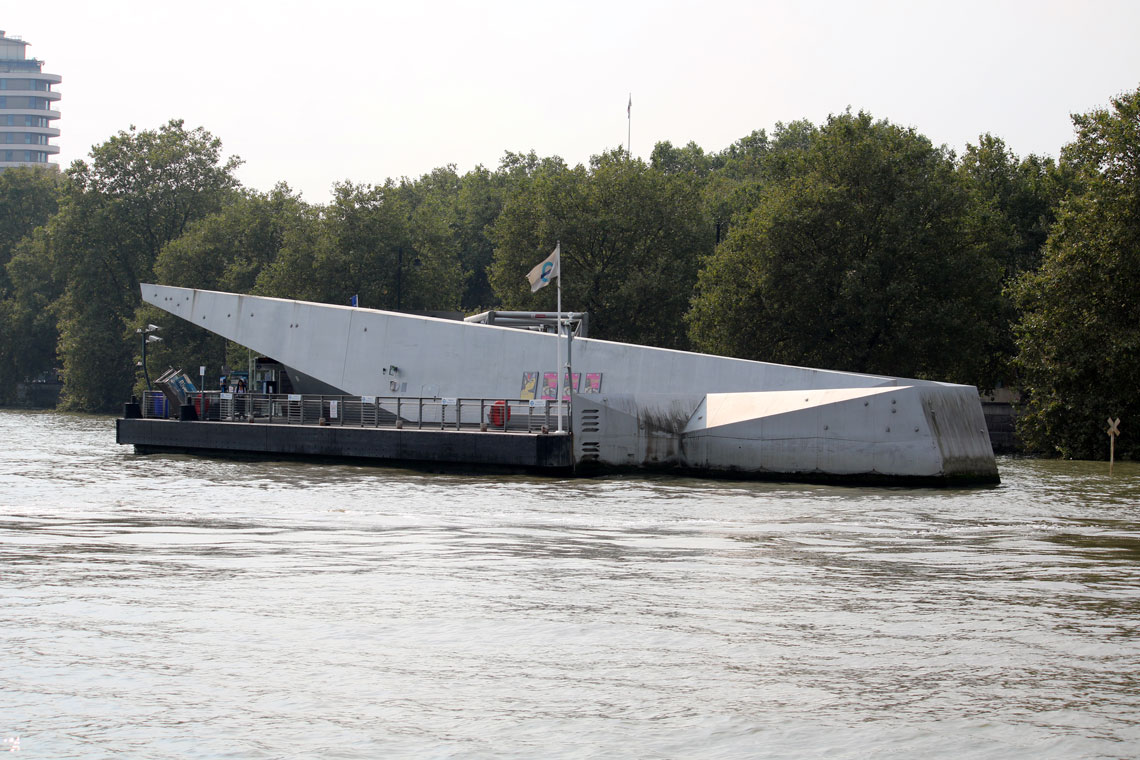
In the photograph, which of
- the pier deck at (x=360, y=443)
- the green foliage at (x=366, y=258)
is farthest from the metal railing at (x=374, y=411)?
the green foliage at (x=366, y=258)

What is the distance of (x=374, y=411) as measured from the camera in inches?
1356

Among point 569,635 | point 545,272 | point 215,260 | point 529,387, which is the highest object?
point 215,260

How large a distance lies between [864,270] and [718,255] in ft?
23.4

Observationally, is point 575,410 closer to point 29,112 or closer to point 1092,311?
point 1092,311

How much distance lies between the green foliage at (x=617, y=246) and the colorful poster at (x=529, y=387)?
28.0 metres

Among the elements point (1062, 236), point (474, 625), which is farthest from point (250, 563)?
point (1062, 236)

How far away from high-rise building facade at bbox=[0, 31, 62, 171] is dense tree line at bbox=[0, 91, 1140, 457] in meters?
87.6

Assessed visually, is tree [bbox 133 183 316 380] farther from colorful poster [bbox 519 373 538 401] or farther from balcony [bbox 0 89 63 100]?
balcony [bbox 0 89 63 100]

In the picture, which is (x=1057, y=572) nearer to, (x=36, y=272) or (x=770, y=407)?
(x=770, y=407)

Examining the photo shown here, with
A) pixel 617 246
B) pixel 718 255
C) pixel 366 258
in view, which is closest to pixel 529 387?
pixel 718 255

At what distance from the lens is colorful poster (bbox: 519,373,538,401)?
34.0m

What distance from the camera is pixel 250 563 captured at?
14953mm

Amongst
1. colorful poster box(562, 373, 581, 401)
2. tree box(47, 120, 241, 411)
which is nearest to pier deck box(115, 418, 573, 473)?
colorful poster box(562, 373, 581, 401)

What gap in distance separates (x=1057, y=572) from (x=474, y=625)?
7.02m
